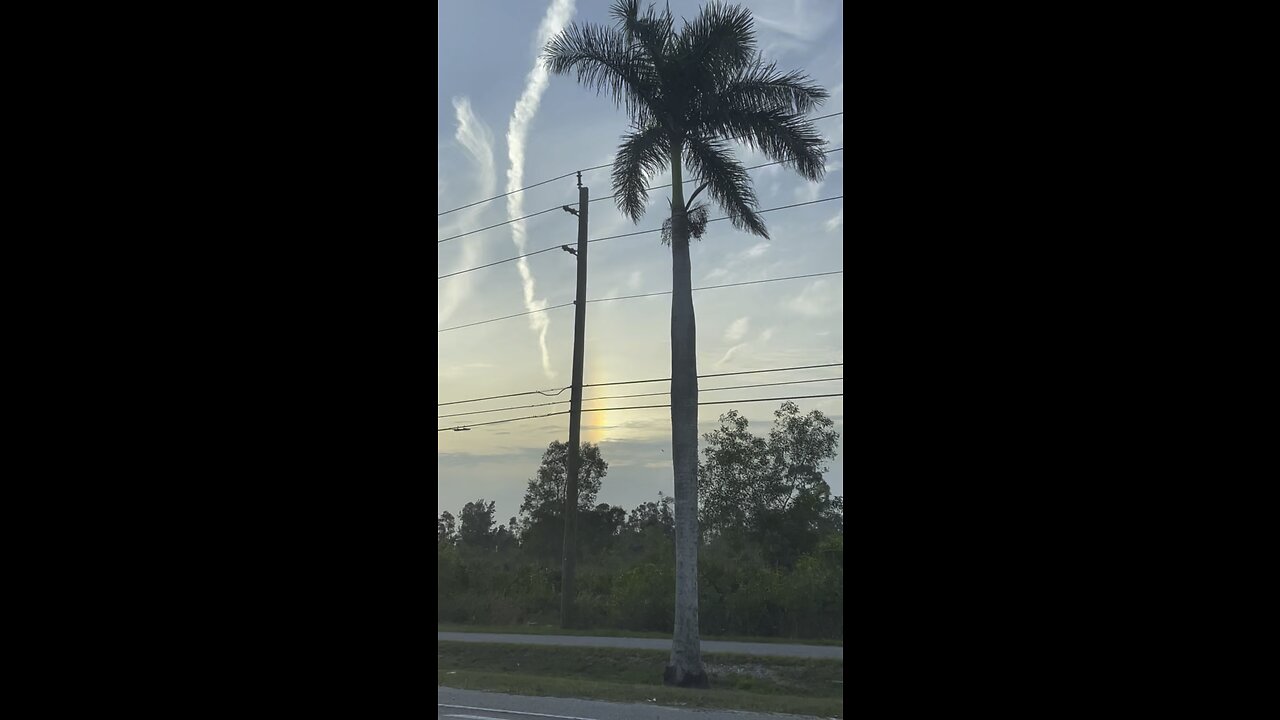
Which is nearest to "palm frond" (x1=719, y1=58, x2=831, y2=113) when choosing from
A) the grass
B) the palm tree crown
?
the palm tree crown

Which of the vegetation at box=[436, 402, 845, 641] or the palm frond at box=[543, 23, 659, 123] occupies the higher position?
the palm frond at box=[543, 23, 659, 123]

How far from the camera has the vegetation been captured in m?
10.9

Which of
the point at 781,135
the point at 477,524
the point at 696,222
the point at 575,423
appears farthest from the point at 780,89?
the point at 477,524

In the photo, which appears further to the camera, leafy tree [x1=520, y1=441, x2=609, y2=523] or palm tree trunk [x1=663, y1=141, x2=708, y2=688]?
leafy tree [x1=520, y1=441, x2=609, y2=523]

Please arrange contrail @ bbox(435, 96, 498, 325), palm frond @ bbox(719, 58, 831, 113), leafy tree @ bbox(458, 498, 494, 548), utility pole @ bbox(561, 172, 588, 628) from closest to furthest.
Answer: palm frond @ bbox(719, 58, 831, 113), utility pole @ bbox(561, 172, 588, 628), contrail @ bbox(435, 96, 498, 325), leafy tree @ bbox(458, 498, 494, 548)

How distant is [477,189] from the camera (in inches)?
545

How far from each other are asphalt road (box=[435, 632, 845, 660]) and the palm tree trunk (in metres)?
1.29

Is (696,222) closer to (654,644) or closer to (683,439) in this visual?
(683,439)

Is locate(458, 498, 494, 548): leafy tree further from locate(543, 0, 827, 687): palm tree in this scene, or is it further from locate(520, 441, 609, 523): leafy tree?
locate(543, 0, 827, 687): palm tree
